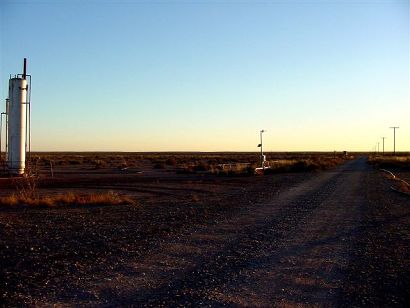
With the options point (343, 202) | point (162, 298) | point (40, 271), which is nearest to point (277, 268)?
point (162, 298)

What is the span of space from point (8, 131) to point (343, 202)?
19.6m

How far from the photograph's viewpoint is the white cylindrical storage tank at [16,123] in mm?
30734

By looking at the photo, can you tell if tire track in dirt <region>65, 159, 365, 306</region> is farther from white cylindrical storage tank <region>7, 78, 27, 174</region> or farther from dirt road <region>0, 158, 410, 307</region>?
white cylindrical storage tank <region>7, 78, 27, 174</region>

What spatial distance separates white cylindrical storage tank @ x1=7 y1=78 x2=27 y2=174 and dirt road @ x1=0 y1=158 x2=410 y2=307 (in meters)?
18.0

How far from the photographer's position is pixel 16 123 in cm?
3094

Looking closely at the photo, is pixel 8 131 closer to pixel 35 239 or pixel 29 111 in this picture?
pixel 29 111

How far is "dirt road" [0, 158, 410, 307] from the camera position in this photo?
707 centimetres

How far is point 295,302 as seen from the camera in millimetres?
6852

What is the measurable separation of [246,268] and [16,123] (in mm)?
25034

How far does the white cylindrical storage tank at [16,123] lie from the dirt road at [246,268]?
1796cm

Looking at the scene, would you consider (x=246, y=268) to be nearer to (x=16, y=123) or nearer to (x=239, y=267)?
(x=239, y=267)

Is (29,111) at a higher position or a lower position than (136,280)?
higher

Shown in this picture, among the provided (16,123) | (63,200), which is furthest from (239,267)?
(16,123)

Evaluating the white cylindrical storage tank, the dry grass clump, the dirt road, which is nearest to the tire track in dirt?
the dirt road
